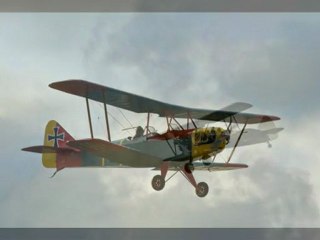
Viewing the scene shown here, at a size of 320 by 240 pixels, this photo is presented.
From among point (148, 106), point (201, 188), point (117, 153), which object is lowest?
point (201, 188)

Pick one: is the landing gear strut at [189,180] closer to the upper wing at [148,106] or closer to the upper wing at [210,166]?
the upper wing at [210,166]

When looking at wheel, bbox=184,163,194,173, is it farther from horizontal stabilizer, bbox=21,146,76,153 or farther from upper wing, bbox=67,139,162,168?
horizontal stabilizer, bbox=21,146,76,153

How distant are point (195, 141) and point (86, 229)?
64 cm

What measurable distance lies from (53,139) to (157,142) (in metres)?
0.48

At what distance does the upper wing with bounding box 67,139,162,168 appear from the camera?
2896 mm

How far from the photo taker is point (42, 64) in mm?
3012

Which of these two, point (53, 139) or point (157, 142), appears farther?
point (157, 142)

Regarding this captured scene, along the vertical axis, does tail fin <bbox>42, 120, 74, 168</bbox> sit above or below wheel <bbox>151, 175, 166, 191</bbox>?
above

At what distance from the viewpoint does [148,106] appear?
299cm

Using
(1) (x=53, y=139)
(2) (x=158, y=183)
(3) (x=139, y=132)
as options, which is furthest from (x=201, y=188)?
(1) (x=53, y=139)

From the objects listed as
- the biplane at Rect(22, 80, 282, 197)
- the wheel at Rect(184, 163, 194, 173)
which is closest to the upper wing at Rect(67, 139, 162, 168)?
the biplane at Rect(22, 80, 282, 197)

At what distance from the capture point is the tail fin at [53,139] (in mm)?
2928

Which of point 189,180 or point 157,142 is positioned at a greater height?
point 157,142

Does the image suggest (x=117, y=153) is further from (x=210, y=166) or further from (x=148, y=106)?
(x=210, y=166)
